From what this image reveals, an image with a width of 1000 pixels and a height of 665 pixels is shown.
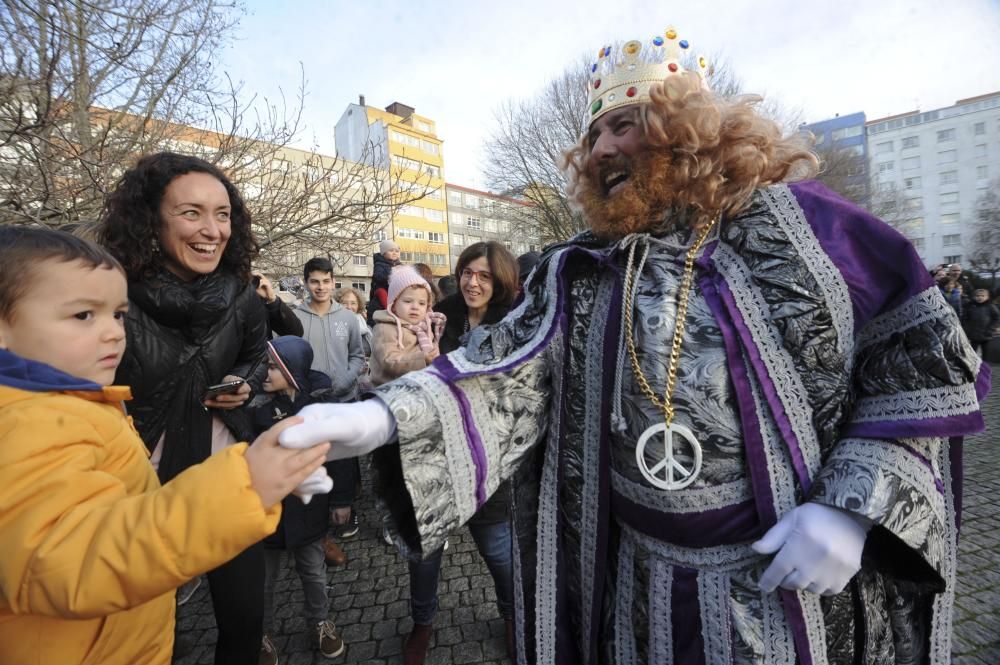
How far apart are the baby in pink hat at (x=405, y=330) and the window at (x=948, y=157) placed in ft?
226

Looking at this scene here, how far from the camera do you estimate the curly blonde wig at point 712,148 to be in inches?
53.4

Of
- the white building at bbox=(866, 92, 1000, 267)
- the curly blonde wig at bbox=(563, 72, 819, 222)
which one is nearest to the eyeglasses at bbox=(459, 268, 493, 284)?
the curly blonde wig at bbox=(563, 72, 819, 222)

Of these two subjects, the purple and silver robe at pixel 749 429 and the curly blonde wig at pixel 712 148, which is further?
the curly blonde wig at pixel 712 148

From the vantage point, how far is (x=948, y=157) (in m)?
50.8

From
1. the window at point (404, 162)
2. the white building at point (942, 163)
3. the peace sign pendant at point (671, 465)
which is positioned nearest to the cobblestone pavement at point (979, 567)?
the peace sign pendant at point (671, 465)

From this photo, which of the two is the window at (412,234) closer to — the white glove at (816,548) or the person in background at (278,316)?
the person in background at (278,316)

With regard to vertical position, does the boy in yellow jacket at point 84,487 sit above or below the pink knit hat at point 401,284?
below

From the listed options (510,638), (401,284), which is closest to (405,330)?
(401,284)

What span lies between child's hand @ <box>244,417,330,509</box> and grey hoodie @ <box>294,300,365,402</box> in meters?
3.61

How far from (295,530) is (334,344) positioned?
2.35m

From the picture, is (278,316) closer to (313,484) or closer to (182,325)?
(182,325)

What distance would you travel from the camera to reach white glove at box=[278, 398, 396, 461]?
1.01 m

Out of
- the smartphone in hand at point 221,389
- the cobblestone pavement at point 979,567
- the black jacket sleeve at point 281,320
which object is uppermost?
the black jacket sleeve at point 281,320

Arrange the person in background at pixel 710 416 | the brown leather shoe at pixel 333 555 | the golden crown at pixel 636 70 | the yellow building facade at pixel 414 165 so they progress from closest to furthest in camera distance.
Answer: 1. the person in background at pixel 710 416
2. the golden crown at pixel 636 70
3. the brown leather shoe at pixel 333 555
4. the yellow building facade at pixel 414 165
